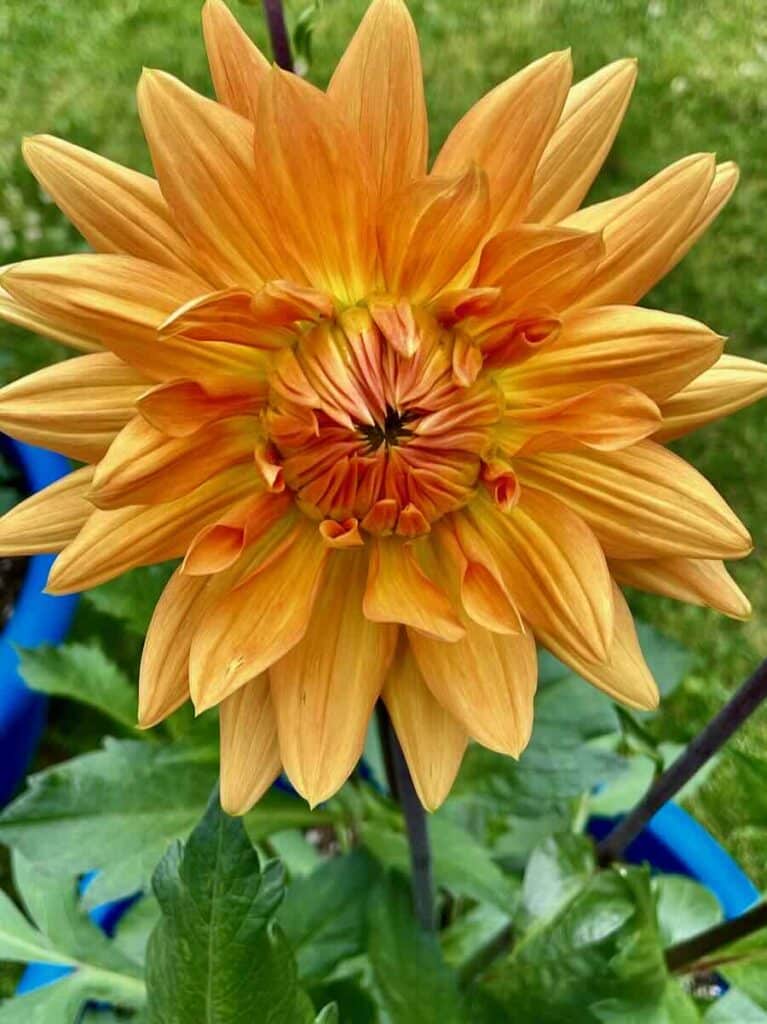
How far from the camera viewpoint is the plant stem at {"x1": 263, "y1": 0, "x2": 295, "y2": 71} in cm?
62

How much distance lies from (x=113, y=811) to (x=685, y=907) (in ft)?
1.57

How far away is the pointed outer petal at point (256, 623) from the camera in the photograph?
0.51 metres

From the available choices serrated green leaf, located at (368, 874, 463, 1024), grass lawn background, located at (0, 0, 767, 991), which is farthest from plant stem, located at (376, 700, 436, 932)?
grass lawn background, located at (0, 0, 767, 991)

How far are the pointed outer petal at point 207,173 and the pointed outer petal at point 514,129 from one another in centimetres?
9

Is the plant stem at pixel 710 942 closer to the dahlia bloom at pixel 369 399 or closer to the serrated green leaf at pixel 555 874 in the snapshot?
the serrated green leaf at pixel 555 874

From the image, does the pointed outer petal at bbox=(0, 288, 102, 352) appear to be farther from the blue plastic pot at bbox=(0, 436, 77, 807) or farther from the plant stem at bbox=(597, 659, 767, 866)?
the blue plastic pot at bbox=(0, 436, 77, 807)

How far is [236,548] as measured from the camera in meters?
0.53

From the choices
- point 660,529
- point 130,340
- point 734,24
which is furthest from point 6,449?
point 734,24

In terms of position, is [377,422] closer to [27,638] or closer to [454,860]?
[454,860]

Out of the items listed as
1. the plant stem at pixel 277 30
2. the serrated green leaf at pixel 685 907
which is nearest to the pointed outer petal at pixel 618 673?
the plant stem at pixel 277 30

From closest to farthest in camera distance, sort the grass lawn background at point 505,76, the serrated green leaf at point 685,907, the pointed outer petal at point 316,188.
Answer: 1. the pointed outer petal at point 316,188
2. the serrated green leaf at point 685,907
3. the grass lawn background at point 505,76

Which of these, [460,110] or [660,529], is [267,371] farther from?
[460,110]

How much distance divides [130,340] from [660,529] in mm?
250

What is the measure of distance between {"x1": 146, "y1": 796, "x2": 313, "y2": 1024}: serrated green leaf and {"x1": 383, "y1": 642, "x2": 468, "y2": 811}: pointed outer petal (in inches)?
4.3
